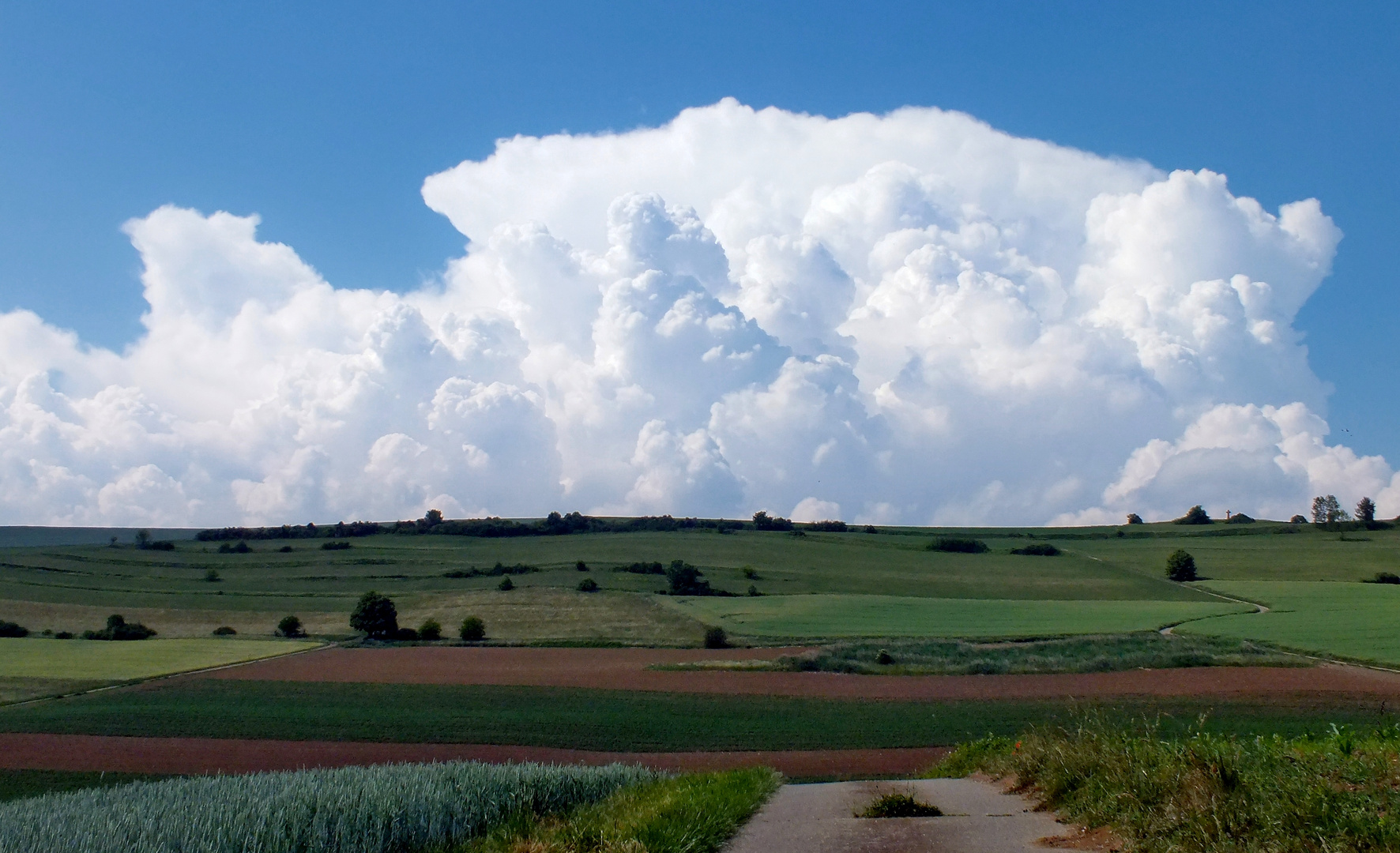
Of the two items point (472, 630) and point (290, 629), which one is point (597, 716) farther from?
point (290, 629)

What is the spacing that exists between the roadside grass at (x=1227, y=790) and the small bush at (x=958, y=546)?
90938 millimetres

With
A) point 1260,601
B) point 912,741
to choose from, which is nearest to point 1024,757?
point 912,741

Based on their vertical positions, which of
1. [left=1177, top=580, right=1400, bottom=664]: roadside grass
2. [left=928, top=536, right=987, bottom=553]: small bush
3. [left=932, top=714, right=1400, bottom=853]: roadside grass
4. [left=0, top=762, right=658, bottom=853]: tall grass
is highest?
[left=932, top=714, right=1400, bottom=853]: roadside grass

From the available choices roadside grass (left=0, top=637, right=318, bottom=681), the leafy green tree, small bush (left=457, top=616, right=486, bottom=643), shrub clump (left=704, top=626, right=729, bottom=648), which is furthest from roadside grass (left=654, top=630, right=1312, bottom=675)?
the leafy green tree

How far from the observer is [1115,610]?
58812 mm

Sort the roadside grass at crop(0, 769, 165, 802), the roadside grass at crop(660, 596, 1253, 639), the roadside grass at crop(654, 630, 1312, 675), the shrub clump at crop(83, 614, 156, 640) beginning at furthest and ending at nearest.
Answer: the shrub clump at crop(83, 614, 156, 640)
the roadside grass at crop(660, 596, 1253, 639)
the roadside grass at crop(654, 630, 1312, 675)
the roadside grass at crop(0, 769, 165, 802)

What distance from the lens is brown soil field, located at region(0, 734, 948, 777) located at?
77.9 ft

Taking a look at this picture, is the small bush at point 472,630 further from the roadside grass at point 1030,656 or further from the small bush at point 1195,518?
the small bush at point 1195,518

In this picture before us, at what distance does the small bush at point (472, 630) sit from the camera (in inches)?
2210

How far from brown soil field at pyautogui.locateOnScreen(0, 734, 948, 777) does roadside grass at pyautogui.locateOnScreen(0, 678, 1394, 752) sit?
817mm

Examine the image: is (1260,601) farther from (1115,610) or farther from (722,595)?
(722,595)

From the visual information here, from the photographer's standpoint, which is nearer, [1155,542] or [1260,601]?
[1260,601]

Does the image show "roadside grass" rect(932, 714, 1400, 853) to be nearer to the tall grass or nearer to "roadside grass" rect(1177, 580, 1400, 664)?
the tall grass

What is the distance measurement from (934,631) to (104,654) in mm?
47600
